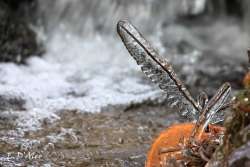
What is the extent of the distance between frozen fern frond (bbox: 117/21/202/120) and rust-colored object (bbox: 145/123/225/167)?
0.28ft

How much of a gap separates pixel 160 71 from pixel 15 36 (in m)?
2.55

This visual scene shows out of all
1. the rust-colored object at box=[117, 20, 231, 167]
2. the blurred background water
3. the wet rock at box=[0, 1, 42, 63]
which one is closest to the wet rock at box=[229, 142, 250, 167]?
the rust-colored object at box=[117, 20, 231, 167]

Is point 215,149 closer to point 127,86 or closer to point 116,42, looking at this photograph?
point 127,86

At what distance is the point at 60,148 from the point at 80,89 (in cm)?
106

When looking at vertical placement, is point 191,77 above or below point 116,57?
below

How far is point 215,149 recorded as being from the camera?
171 cm

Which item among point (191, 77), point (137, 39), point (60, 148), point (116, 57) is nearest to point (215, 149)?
point (137, 39)

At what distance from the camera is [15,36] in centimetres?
432

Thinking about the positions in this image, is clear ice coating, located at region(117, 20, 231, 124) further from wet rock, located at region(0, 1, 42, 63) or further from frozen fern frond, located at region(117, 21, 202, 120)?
wet rock, located at region(0, 1, 42, 63)

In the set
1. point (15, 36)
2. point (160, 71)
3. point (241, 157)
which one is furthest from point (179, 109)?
point (15, 36)

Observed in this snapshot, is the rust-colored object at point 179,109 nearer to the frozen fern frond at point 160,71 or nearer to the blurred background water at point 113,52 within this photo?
the frozen fern frond at point 160,71

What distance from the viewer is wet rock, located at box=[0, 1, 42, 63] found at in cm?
408

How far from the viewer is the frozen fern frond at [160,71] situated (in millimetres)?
1952

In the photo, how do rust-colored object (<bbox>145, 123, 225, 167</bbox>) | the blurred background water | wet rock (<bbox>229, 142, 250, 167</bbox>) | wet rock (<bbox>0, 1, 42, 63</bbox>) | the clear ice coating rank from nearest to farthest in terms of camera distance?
1. wet rock (<bbox>229, 142, 250, 167</bbox>)
2. rust-colored object (<bbox>145, 123, 225, 167</bbox>)
3. the clear ice coating
4. the blurred background water
5. wet rock (<bbox>0, 1, 42, 63</bbox>)
